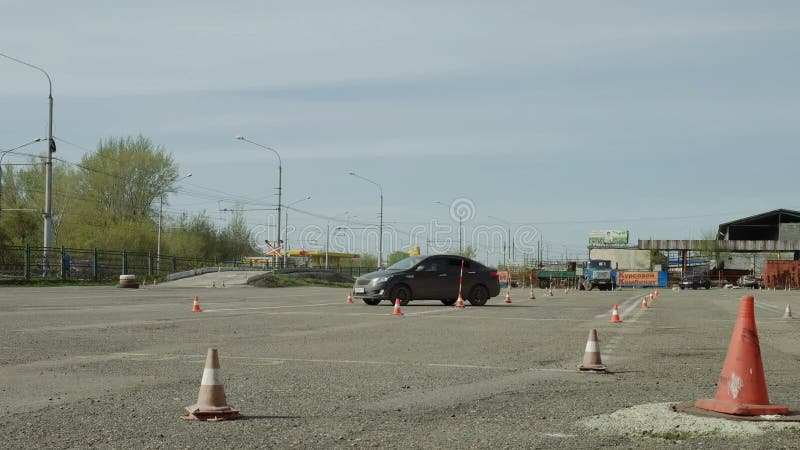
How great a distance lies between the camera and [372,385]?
29.7 ft

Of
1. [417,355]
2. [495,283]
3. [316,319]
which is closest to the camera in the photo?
[417,355]

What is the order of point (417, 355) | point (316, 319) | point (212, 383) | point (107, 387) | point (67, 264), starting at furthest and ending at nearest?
point (67, 264) < point (316, 319) < point (417, 355) < point (107, 387) < point (212, 383)

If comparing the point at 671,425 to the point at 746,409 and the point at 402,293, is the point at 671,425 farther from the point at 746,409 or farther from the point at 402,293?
the point at 402,293

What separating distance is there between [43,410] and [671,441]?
15.5ft

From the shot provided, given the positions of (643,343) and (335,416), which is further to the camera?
(643,343)

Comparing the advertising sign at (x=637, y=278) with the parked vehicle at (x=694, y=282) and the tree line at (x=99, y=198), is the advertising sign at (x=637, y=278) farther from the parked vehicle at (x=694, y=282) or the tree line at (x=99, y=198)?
the tree line at (x=99, y=198)

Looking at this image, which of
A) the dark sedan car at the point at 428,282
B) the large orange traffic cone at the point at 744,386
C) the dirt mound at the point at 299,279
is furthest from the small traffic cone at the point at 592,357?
the dirt mound at the point at 299,279

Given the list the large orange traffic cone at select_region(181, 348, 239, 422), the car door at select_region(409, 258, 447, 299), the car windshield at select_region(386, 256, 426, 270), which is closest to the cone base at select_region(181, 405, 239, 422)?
the large orange traffic cone at select_region(181, 348, 239, 422)

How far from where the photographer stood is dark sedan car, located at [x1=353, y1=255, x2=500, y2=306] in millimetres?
27109

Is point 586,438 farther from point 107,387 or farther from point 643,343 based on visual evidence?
point 643,343

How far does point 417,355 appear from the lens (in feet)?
40.3

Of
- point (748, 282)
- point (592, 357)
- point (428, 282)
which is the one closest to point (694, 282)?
point (748, 282)

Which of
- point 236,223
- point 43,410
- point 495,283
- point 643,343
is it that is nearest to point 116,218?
point 236,223

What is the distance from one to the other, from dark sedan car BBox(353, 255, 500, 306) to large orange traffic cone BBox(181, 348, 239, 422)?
19877mm
